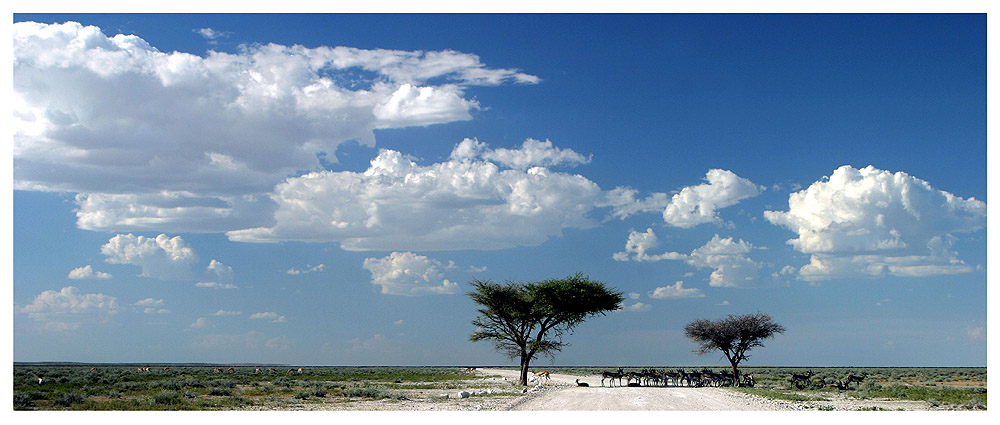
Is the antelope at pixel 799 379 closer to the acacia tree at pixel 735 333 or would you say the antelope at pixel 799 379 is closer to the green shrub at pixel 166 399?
the acacia tree at pixel 735 333

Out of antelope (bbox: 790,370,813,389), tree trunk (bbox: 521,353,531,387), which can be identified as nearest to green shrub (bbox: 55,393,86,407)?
tree trunk (bbox: 521,353,531,387)

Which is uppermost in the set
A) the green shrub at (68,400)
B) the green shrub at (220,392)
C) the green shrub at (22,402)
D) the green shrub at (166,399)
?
the green shrub at (22,402)

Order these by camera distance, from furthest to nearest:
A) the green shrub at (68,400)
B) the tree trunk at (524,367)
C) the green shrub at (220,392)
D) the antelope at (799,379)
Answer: the tree trunk at (524,367) → the antelope at (799,379) → the green shrub at (220,392) → the green shrub at (68,400)

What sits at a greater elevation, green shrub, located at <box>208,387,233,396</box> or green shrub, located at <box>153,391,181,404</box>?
green shrub, located at <box>153,391,181,404</box>

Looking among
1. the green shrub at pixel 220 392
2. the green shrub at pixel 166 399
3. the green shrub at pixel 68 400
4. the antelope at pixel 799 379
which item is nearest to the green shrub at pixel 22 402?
the green shrub at pixel 68 400

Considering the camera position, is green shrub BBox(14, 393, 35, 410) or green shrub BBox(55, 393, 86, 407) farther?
green shrub BBox(55, 393, 86, 407)

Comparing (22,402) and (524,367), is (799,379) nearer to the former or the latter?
(524,367)

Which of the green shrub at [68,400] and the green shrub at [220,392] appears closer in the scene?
the green shrub at [68,400]

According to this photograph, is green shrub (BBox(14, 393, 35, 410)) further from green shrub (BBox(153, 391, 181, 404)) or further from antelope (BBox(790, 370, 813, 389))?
antelope (BBox(790, 370, 813, 389))

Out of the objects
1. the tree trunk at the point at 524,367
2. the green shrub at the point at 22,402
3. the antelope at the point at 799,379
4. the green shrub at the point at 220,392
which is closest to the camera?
the green shrub at the point at 22,402

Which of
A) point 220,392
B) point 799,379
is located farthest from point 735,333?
point 220,392

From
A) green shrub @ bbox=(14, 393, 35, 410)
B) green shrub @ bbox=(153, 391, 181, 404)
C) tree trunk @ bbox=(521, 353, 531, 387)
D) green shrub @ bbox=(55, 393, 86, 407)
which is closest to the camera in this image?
green shrub @ bbox=(14, 393, 35, 410)
